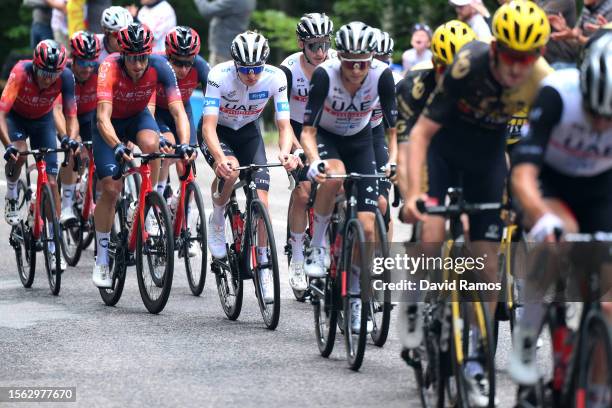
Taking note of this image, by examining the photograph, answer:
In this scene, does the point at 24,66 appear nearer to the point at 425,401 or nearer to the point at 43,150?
the point at 43,150

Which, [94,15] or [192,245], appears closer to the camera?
[192,245]

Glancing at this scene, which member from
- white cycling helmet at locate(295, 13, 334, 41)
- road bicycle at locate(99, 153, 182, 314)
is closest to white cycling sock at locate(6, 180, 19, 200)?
road bicycle at locate(99, 153, 182, 314)

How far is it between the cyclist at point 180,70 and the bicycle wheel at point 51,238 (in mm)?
1152

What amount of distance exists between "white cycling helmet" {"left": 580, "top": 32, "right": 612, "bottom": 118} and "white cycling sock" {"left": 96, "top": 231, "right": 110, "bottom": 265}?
18.7 feet

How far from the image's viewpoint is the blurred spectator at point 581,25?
10.8m

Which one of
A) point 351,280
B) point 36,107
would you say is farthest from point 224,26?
point 351,280

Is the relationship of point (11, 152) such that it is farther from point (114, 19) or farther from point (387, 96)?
point (387, 96)

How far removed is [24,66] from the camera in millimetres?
11727

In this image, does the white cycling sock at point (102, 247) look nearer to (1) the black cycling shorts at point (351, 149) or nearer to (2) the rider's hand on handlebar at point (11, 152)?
(2) the rider's hand on handlebar at point (11, 152)

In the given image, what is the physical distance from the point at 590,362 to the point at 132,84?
608 cm

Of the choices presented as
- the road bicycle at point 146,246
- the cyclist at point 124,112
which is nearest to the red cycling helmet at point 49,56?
the cyclist at point 124,112

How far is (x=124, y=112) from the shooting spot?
36.2 feet

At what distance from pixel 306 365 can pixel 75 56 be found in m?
5.28

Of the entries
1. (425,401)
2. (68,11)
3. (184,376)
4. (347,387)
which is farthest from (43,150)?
(68,11)
